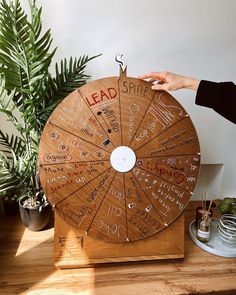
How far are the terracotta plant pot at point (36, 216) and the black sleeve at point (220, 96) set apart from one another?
924mm

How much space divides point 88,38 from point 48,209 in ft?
3.06

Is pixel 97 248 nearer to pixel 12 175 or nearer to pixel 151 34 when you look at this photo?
pixel 12 175

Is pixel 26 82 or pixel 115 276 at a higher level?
pixel 26 82

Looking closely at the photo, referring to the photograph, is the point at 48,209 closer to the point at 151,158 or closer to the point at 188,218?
the point at 151,158

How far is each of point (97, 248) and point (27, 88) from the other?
2.58 ft

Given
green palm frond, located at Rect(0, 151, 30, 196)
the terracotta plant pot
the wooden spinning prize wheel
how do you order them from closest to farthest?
the wooden spinning prize wheel → green palm frond, located at Rect(0, 151, 30, 196) → the terracotta plant pot

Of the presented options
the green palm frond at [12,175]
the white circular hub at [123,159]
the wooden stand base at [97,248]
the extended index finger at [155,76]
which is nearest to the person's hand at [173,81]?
the extended index finger at [155,76]

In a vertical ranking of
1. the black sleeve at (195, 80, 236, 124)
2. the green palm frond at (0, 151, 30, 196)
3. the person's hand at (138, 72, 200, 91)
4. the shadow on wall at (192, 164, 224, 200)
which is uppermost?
the person's hand at (138, 72, 200, 91)

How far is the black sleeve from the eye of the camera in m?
1.10

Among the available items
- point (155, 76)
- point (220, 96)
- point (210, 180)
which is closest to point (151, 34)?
point (155, 76)

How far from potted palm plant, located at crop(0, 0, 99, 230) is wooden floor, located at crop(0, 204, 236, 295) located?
195mm

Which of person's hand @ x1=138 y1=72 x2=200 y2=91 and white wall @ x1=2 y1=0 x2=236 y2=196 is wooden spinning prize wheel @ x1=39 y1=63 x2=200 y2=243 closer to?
person's hand @ x1=138 y1=72 x2=200 y2=91

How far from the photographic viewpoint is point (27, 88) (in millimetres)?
1215

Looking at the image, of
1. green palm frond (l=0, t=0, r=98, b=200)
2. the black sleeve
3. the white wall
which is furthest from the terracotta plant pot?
the black sleeve
